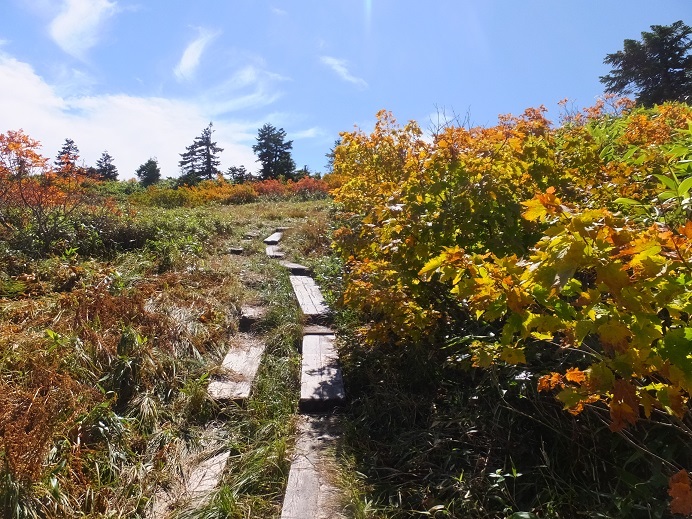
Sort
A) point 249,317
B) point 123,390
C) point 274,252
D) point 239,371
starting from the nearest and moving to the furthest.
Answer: point 123,390
point 239,371
point 249,317
point 274,252

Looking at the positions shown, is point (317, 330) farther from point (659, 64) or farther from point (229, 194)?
point (659, 64)

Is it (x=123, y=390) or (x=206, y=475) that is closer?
(x=206, y=475)

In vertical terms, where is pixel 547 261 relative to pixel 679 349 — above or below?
above

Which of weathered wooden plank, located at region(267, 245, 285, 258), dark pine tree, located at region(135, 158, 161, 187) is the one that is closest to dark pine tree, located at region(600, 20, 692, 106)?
weathered wooden plank, located at region(267, 245, 285, 258)

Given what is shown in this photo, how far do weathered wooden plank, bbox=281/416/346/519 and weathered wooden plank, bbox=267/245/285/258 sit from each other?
415 cm

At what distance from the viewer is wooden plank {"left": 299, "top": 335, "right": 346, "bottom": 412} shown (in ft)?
9.08

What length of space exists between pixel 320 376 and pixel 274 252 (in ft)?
12.9

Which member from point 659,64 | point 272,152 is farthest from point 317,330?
point 272,152

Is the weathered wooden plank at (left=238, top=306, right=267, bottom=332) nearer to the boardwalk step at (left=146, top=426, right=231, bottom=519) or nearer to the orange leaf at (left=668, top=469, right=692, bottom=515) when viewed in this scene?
the boardwalk step at (left=146, top=426, right=231, bottom=519)

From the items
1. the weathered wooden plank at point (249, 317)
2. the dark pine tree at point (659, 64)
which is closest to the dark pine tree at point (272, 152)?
the dark pine tree at point (659, 64)

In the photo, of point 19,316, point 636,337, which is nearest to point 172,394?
point 19,316

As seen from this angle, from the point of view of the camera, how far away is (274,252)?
6777mm

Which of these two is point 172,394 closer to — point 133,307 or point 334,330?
point 133,307

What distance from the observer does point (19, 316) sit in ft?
11.6
